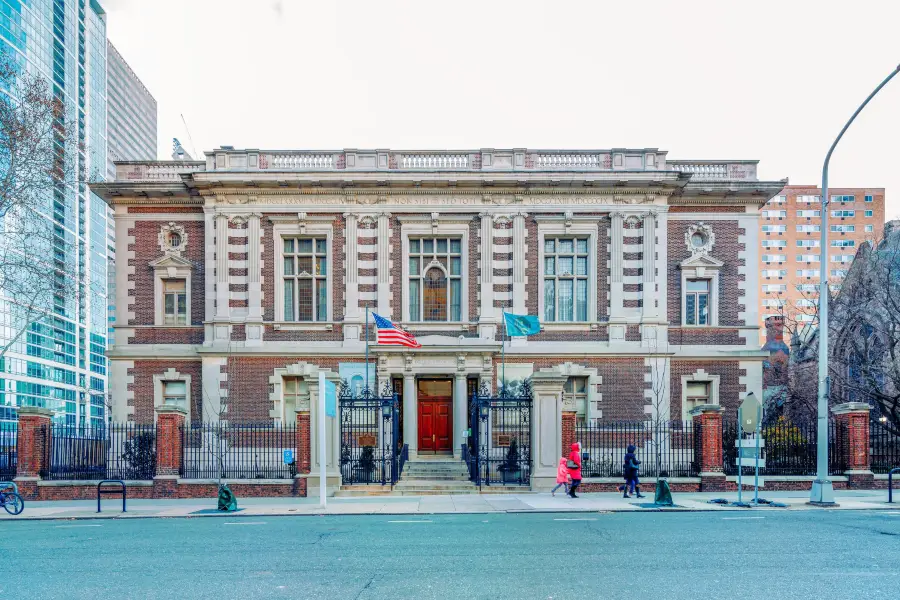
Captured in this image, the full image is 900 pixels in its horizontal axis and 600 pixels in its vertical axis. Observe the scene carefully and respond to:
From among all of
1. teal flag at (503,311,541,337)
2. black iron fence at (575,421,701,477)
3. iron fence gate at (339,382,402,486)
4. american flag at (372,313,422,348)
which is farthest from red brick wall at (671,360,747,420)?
iron fence gate at (339,382,402,486)

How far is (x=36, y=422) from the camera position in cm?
2292

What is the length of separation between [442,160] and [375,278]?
5.51 metres

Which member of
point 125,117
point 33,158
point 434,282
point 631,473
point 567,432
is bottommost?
point 631,473

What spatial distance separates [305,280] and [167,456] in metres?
10.8

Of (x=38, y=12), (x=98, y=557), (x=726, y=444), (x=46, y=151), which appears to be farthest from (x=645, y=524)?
(x=38, y=12)

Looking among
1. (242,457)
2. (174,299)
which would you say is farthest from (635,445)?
(174,299)

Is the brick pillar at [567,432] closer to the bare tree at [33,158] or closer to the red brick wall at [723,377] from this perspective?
the red brick wall at [723,377]

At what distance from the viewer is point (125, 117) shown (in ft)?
490

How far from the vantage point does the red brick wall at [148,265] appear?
3170 centimetres

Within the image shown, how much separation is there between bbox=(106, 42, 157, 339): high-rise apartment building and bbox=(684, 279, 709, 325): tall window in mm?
114198

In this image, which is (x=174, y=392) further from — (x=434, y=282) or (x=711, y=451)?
(x=711, y=451)

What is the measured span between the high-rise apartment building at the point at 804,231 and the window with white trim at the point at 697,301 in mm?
93647

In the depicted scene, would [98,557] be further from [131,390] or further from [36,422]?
[131,390]

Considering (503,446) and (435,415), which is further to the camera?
(435,415)
